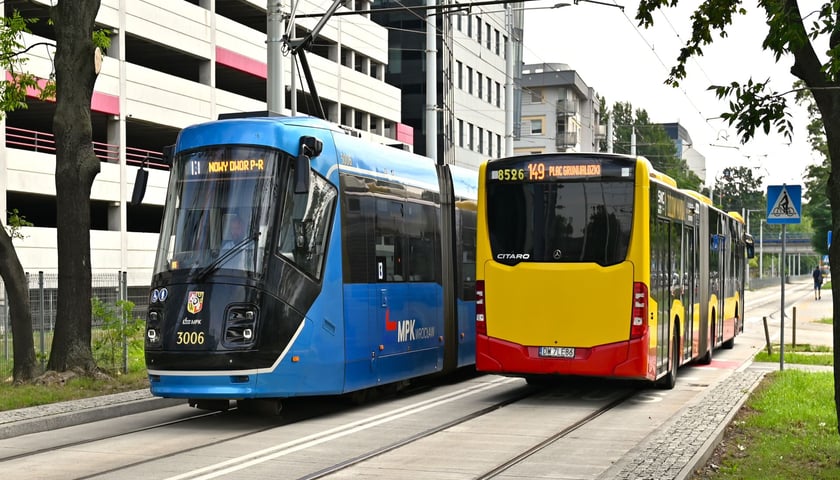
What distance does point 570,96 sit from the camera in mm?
108375

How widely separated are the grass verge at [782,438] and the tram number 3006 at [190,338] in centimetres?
572

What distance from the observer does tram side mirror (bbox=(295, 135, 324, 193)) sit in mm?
13695

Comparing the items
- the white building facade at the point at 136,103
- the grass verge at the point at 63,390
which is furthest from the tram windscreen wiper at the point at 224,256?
the white building facade at the point at 136,103

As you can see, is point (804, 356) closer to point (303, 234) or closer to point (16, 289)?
point (303, 234)

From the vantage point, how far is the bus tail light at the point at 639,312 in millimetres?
15922

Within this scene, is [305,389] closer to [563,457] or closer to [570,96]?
[563,457]

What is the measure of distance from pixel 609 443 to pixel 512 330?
4143 millimetres

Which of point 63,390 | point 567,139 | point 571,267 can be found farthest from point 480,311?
point 567,139

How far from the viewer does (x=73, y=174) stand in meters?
17.5

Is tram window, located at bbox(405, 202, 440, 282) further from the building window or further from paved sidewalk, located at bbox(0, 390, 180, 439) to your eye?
the building window

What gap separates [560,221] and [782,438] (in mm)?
5087

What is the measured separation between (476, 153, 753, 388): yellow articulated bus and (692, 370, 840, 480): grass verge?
1792 mm

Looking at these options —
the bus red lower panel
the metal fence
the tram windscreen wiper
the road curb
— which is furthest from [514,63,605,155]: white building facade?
the tram windscreen wiper

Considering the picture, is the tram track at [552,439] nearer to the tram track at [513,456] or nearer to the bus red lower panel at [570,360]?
the tram track at [513,456]
